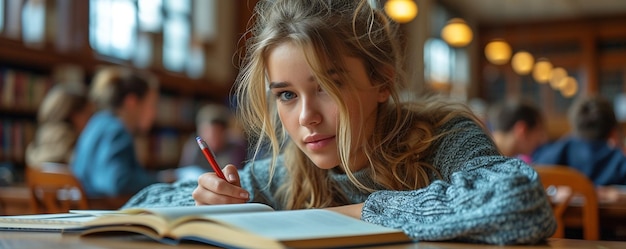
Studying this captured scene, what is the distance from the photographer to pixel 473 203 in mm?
929

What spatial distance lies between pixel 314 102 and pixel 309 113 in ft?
0.08

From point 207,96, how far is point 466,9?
7.17 metres

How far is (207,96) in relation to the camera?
22.1ft

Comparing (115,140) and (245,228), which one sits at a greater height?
(245,228)

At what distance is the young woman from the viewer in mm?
1078

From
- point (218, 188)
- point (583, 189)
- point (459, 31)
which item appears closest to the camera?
point (218, 188)

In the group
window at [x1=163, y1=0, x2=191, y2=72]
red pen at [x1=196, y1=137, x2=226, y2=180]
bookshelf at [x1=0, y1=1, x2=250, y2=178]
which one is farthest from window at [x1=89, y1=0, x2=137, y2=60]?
red pen at [x1=196, y1=137, x2=226, y2=180]

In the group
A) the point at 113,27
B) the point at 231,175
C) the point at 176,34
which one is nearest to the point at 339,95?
the point at 231,175

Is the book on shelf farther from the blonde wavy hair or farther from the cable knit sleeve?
the blonde wavy hair

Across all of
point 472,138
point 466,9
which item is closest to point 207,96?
point 472,138

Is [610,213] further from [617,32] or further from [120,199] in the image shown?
[617,32]

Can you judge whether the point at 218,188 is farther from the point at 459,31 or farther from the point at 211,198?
the point at 459,31

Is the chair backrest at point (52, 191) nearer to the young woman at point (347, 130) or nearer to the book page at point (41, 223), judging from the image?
the young woman at point (347, 130)

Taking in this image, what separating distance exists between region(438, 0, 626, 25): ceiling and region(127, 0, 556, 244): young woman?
10.9 m
